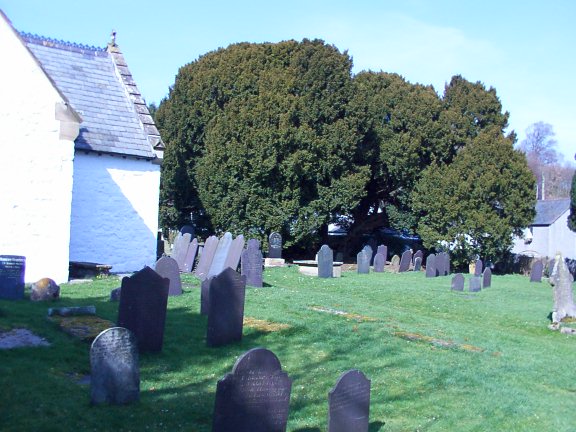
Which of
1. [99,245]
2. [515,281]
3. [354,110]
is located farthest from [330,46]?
[99,245]

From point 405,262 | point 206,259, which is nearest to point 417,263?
Result: point 405,262

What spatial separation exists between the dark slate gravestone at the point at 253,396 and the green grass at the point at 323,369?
2.16ft

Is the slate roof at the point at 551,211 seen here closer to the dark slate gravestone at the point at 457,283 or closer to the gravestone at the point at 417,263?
the gravestone at the point at 417,263

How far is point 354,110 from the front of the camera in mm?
32625

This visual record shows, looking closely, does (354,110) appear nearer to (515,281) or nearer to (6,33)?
(515,281)

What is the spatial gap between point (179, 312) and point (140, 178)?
943 cm

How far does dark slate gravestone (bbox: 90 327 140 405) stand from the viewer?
712 cm

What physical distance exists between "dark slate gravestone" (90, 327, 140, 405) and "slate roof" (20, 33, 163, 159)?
1380 cm

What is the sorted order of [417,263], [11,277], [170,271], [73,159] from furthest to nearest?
[417,263] < [73,159] < [170,271] < [11,277]

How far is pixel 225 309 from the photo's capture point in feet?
33.8

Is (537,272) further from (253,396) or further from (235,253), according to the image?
(253,396)

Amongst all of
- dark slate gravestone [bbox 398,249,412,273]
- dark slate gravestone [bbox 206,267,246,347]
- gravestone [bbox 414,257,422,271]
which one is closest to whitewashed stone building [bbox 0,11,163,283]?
dark slate gravestone [bbox 206,267,246,347]

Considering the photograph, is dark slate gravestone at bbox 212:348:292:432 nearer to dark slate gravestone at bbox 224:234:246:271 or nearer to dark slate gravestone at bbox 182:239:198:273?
dark slate gravestone at bbox 224:234:246:271

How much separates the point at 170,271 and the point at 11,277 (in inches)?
127
